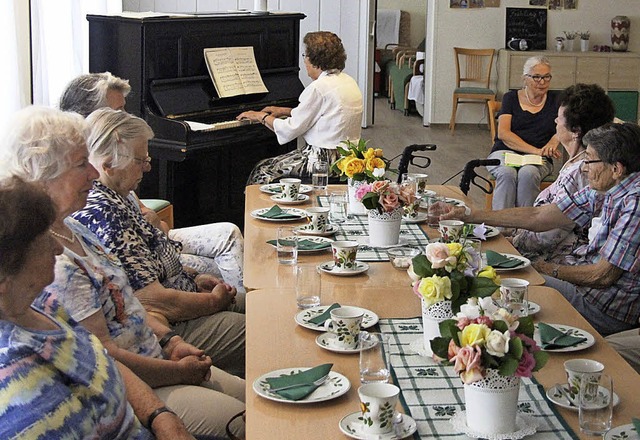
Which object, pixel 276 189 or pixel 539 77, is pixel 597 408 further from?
pixel 539 77

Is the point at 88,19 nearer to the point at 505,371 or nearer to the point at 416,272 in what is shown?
the point at 416,272

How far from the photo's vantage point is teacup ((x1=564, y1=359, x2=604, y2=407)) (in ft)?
6.18

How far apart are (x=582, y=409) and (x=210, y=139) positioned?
3963mm

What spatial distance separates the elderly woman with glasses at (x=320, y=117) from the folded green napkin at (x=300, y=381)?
11.3 ft

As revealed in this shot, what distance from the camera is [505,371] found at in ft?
5.43

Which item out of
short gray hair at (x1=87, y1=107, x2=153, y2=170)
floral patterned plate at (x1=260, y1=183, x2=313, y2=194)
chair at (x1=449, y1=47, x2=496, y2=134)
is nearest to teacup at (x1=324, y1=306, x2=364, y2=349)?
short gray hair at (x1=87, y1=107, x2=153, y2=170)

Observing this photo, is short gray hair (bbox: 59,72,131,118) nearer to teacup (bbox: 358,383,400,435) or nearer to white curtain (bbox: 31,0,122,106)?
white curtain (bbox: 31,0,122,106)

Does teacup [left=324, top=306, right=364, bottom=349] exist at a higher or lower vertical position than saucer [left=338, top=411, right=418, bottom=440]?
higher

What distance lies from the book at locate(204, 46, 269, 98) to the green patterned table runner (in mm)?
3944

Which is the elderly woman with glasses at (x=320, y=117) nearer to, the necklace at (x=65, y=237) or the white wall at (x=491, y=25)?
the necklace at (x=65, y=237)

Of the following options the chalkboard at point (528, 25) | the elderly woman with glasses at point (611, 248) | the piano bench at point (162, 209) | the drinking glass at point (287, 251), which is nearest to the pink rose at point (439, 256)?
the drinking glass at point (287, 251)

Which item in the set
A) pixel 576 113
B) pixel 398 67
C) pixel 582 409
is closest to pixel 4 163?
pixel 582 409

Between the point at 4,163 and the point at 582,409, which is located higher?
the point at 4,163

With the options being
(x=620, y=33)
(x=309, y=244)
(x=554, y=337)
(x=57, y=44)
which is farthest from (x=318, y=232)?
(x=620, y=33)
